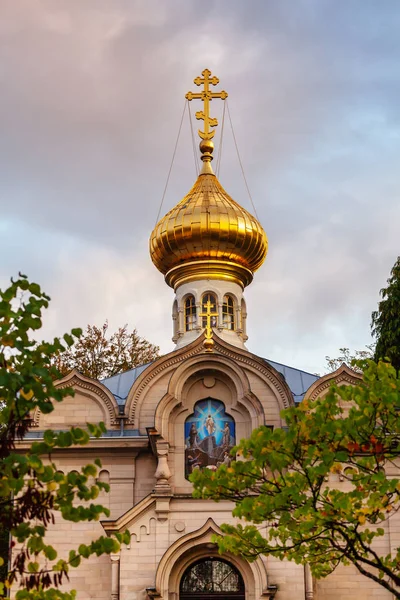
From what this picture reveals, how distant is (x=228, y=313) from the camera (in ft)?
78.6

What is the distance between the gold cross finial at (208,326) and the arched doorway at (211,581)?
406cm

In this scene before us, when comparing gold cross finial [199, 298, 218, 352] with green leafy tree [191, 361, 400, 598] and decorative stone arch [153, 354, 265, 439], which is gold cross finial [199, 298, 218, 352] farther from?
green leafy tree [191, 361, 400, 598]

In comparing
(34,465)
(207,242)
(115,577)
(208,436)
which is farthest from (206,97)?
(34,465)

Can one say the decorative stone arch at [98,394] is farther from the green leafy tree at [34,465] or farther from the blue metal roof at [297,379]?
the green leafy tree at [34,465]

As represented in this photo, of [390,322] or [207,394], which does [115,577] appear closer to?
[207,394]

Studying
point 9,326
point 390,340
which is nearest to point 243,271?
point 390,340

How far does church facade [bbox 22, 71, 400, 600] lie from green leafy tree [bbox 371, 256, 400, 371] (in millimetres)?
1940

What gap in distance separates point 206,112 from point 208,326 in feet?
25.3

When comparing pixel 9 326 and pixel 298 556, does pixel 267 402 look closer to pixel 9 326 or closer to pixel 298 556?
pixel 298 556

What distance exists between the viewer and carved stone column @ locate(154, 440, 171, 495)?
18062 millimetres

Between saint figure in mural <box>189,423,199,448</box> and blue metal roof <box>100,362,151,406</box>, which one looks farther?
blue metal roof <box>100,362,151,406</box>

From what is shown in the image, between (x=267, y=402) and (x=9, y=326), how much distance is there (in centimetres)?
1217

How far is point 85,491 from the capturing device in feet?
25.3

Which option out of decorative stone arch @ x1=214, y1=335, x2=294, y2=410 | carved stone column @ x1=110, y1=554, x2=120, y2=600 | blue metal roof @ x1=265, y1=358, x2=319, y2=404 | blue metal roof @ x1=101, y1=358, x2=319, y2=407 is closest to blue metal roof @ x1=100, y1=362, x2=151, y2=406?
blue metal roof @ x1=101, y1=358, x2=319, y2=407
